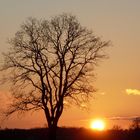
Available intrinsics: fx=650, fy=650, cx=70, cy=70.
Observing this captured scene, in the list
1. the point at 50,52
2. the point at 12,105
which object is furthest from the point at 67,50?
the point at 12,105

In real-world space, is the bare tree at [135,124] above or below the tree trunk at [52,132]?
above

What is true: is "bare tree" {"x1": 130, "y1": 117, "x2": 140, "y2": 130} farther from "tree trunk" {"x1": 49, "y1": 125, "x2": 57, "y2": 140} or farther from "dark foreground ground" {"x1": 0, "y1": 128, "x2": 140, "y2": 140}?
"tree trunk" {"x1": 49, "y1": 125, "x2": 57, "y2": 140}

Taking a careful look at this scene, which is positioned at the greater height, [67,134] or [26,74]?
[26,74]

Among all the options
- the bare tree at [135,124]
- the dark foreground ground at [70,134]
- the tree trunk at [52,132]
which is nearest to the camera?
the dark foreground ground at [70,134]

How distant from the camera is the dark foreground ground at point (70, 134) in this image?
5894 centimetres

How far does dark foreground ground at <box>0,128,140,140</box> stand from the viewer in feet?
193

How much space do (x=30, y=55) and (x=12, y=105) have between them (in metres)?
5.04

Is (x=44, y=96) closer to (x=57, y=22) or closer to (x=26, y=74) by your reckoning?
(x=26, y=74)

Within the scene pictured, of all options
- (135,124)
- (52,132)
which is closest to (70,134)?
(52,132)

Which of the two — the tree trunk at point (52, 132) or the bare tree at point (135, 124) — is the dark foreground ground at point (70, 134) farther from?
the tree trunk at point (52, 132)

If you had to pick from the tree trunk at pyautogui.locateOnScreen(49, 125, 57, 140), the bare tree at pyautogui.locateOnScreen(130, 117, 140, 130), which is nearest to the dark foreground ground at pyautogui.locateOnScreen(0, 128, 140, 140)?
the bare tree at pyautogui.locateOnScreen(130, 117, 140, 130)

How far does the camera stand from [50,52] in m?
61.6

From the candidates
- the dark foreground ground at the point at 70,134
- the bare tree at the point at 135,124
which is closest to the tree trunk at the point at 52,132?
the dark foreground ground at the point at 70,134

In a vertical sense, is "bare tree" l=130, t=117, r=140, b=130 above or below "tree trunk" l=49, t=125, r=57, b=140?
above
